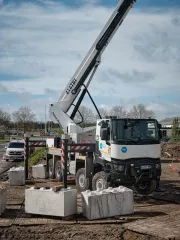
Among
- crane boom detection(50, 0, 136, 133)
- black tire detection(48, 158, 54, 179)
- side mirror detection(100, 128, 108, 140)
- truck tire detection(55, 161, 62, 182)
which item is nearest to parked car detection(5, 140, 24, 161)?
black tire detection(48, 158, 54, 179)

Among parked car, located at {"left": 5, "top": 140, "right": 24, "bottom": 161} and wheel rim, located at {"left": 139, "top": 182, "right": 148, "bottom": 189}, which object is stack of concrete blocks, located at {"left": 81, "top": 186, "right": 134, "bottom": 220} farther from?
parked car, located at {"left": 5, "top": 140, "right": 24, "bottom": 161}

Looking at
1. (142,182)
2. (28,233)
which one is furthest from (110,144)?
(28,233)

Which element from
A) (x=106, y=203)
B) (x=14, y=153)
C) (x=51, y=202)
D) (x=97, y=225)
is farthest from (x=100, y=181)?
(x=14, y=153)

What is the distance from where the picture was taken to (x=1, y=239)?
6.88 m

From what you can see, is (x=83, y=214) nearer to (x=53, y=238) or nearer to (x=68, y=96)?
(x=53, y=238)

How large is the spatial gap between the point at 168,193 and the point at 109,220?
455 centimetres

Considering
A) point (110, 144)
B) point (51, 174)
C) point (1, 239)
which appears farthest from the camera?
point (51, 174)

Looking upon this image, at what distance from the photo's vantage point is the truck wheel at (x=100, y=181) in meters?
10.8

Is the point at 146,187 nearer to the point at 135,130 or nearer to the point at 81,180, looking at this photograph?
the point at 135,130

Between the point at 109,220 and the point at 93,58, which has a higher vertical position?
the point at 93,58

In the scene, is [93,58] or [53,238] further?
[93,58]

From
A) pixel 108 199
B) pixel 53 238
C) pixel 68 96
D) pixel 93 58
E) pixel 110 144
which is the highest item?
pixel 93 58

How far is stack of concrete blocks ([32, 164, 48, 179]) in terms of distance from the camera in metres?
16.2

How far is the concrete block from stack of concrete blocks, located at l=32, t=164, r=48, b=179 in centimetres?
759
